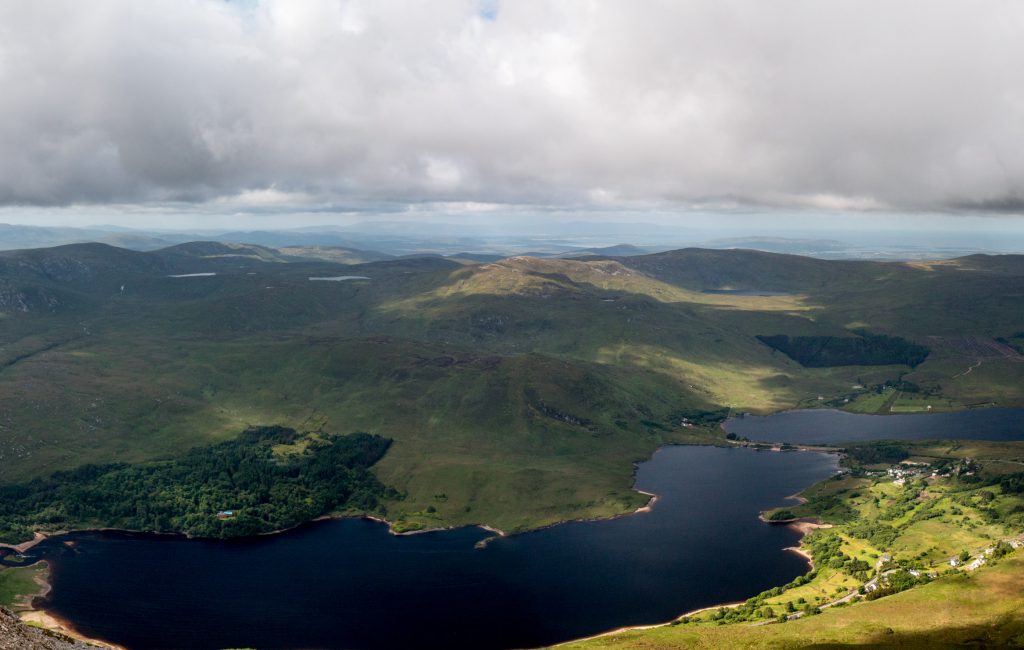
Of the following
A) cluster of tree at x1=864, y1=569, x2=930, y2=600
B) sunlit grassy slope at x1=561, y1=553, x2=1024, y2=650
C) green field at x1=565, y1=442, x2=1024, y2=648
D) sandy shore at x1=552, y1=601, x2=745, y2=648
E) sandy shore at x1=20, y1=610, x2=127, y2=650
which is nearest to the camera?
sunlit grassy slope at x1=561, y1=553, x2=1024, y2=650

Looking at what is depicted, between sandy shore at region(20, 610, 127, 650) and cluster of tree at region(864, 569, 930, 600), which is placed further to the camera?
sandy shore at region(20, 610, 127, 650)

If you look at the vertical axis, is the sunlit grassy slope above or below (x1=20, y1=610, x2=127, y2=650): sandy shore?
above

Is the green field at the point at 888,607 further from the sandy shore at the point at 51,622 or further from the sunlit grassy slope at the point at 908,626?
the sandy shore at the point at 51,622

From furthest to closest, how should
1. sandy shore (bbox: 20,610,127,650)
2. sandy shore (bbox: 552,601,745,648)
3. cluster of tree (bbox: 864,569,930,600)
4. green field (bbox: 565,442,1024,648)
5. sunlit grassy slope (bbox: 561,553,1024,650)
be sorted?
sandy shore (bbox: 20,610,127,650)
sandy shore (bbox: 552,601,745,648)
cluster of tree (bbox: 864,569,930,600)
green field (bbox: 565,442,1024,648)
sunlit grassy slope (bbox: 561,553,1024,650)

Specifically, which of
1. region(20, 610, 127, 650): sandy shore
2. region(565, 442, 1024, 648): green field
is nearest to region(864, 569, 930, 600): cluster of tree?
region(565, 442, 1024, 648): green field

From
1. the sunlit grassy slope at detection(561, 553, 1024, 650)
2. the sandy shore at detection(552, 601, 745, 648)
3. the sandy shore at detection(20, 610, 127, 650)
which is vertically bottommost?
the sandy shore at detection(20, 610, 127, 650)

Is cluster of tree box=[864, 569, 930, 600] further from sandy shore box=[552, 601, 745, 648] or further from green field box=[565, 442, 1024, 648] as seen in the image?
sandy shore box=[552, 601, 745, 648]

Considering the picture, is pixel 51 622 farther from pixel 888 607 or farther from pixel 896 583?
pixel 896 583

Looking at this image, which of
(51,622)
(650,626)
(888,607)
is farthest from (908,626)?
(51,622)

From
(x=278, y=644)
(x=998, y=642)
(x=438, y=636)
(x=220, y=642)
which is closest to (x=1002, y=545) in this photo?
(x=998, y=642)

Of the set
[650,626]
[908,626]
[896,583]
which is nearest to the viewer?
[908,626]

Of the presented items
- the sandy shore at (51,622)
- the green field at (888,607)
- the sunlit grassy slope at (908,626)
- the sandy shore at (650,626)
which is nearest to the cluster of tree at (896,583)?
the green field at (888,607)
